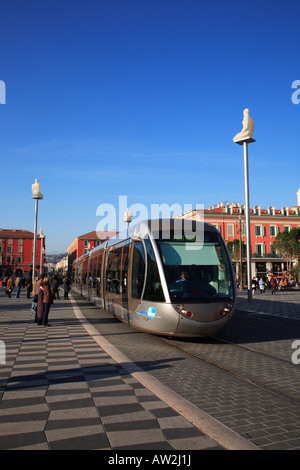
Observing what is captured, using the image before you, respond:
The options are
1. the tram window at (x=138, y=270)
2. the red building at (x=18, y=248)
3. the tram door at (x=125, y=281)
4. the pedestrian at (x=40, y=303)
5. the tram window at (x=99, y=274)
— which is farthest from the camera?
the red building at (x=18, y=248)

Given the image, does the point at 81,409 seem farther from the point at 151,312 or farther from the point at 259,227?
the point at 259,227

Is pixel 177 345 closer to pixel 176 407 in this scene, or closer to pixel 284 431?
pixel 176 407

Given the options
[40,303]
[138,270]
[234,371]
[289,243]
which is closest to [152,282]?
[138,270]

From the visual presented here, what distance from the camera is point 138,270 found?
10.1 meters

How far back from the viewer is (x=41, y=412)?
14.8 feet

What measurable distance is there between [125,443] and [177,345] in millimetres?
5890

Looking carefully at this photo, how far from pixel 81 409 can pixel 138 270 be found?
562 centimetres

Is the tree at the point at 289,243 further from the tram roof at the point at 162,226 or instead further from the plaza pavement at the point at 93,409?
the plaza pavement at the point at 93,409

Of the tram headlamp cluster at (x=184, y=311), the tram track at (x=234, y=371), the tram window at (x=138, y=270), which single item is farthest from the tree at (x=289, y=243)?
the tram headlamp cluster at (x=184, y=311)

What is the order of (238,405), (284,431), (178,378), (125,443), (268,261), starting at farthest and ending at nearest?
(268,261) → (178,378) → (238,405) → (284,431) → (125,443)

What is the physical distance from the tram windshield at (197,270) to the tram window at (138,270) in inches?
28.8

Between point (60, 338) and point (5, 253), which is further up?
point (5, 253)

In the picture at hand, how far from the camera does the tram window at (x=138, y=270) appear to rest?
9781 mm
